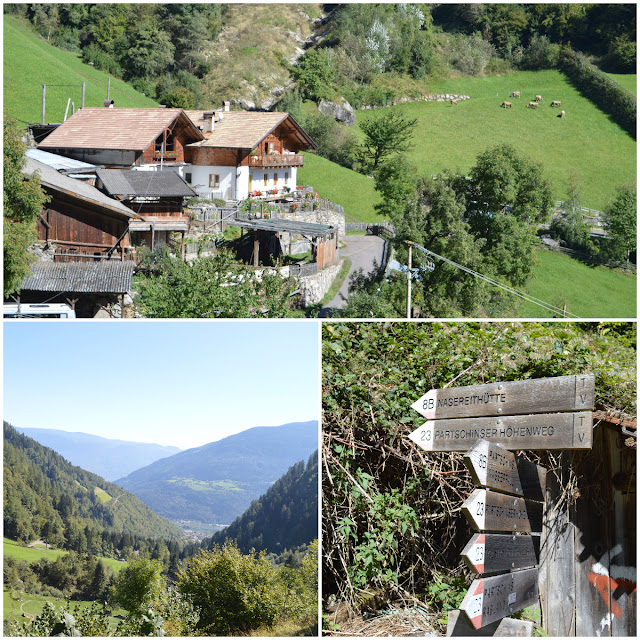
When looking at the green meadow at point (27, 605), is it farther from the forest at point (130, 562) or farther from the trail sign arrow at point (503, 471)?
the trail sign arrow at point (503, 471)

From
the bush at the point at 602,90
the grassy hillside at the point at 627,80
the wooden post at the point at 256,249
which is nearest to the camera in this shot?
the wooden post at the point at 256,249

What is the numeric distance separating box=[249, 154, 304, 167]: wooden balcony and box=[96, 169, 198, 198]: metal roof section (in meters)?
5.63

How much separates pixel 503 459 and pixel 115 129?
65.0ft

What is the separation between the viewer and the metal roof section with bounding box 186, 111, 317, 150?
22.5 m

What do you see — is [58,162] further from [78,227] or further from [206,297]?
[206,297]

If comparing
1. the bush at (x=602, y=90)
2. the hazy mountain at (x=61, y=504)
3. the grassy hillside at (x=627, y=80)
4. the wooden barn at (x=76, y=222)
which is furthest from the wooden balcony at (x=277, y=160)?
the grassy hillside at (x=627, y=80)

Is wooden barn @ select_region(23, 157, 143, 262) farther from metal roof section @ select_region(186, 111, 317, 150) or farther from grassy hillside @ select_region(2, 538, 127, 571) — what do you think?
metal roof section @ select_region(186, 111, 317, 150)

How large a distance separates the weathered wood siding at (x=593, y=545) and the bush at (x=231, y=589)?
2.90m

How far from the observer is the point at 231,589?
19.8 ft

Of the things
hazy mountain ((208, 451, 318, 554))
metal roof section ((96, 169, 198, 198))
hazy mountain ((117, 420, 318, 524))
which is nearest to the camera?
hazy mountain ((208, 451, 318, 554))

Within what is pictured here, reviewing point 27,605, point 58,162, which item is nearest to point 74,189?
point 58,162

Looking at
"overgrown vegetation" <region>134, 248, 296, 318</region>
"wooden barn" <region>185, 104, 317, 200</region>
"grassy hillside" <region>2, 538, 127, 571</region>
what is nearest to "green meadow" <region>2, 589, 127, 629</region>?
"grassy hillside" <region>2, 538, 127, 571</region>

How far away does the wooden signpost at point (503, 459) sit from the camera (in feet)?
8.15

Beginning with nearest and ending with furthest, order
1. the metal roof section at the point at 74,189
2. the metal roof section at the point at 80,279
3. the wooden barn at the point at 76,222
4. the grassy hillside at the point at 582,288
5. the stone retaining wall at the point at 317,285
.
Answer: the metal roof section at the point at 80,279 → the metal roof section at the point at 74,189 → the wooden barn at the point at 76,222 → the stone retaining wall at the point at 317,285 → the grassy hillside at the point at 582,288
